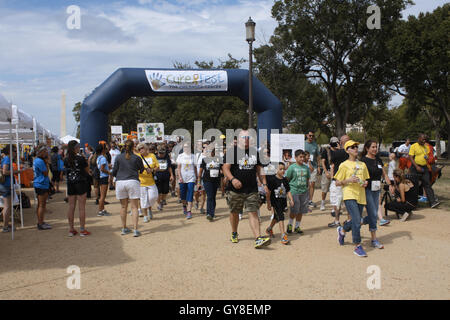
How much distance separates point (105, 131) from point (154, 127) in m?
5.70

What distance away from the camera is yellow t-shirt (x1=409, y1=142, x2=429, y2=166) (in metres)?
9.35

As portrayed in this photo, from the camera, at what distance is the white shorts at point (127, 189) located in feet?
22.0

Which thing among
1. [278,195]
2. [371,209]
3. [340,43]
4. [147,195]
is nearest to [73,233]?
[147,195]

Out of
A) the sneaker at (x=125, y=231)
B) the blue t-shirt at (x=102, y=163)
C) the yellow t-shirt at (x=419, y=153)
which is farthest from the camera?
the yellow t-shirt at (x=419, y=153)

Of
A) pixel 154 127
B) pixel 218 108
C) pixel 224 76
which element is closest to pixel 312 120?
pixel 218 108

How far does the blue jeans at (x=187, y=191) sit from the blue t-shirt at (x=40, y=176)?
2904mm

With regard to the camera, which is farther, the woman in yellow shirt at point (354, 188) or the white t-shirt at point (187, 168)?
the white t-shirt at point (187, 168)

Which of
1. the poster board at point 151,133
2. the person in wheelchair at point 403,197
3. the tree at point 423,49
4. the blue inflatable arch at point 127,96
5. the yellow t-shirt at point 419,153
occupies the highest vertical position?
the tree at point 423,49

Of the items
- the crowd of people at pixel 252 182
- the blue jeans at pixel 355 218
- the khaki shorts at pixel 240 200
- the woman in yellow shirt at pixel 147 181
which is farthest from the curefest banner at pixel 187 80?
the blue jeans at pixel 355 218

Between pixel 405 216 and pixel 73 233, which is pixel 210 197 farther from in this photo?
pixel 405 216

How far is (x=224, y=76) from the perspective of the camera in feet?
49.6

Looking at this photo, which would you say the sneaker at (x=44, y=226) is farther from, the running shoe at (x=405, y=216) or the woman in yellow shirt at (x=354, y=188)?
the running shoe at (x=405, y=216)

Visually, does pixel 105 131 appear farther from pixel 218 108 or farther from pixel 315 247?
pixel 218 108

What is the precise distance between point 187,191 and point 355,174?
13.9ft
